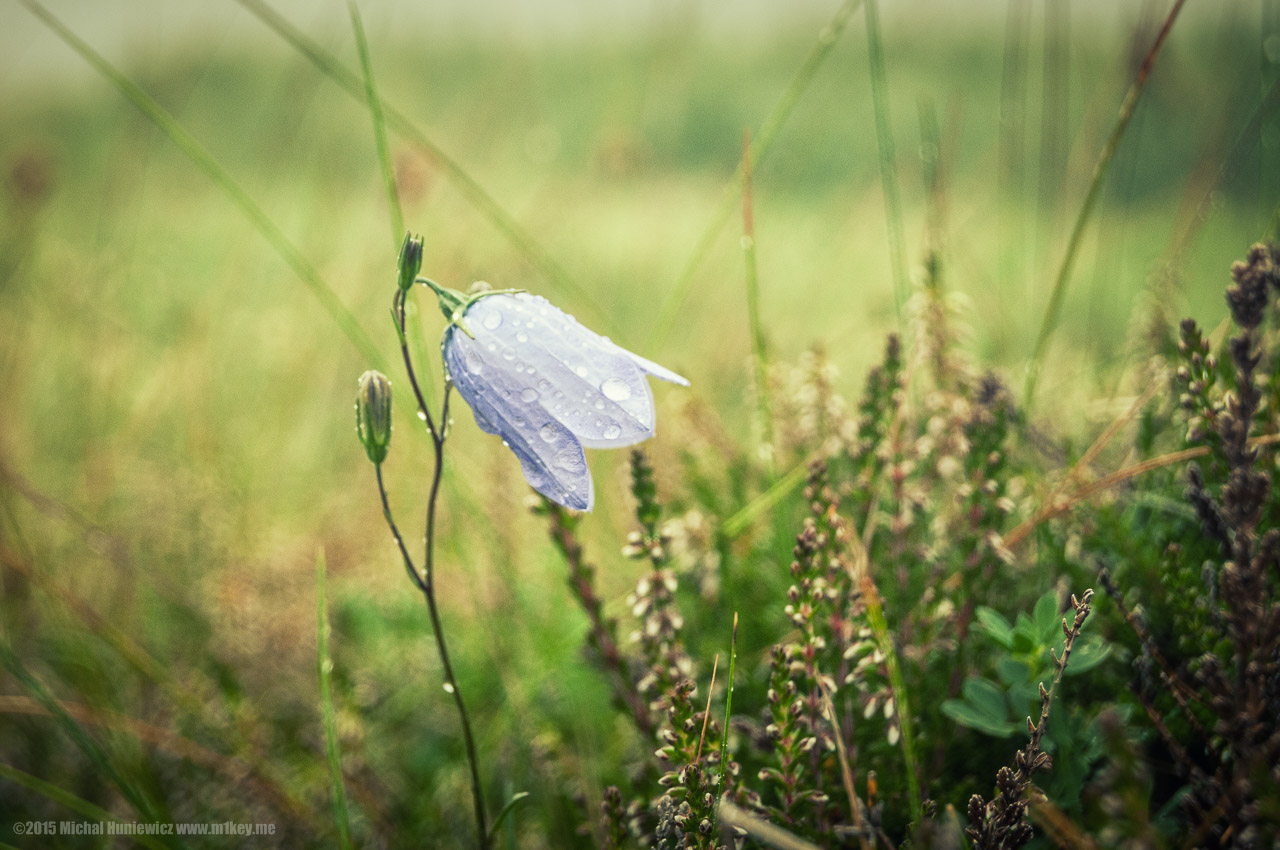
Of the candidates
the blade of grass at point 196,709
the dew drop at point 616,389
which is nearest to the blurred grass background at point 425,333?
the blade of grass at point 196,709

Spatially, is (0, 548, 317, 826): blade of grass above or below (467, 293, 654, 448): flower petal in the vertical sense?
below

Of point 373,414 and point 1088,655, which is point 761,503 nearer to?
point 1088,655

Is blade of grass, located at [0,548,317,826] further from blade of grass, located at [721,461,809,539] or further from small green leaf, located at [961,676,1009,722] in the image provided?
small green leaf, located at [961,676,1009,722]

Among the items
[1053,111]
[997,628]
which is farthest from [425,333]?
[997,628]

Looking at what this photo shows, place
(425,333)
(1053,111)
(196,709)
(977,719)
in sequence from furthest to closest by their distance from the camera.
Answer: (425,333) → (1053,111) → (196,709) → (977,719)

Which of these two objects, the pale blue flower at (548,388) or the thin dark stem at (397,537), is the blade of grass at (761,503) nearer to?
the pale blue flower at (548,388)

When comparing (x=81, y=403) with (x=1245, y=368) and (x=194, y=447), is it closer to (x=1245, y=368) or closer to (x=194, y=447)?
(x=194, y=447)

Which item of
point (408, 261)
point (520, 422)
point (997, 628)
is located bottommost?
point (997, 628)

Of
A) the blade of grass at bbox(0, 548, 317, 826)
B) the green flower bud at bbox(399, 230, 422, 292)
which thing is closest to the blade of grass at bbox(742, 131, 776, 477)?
the green flower bud at bbox(399, 230, 422, 292)
